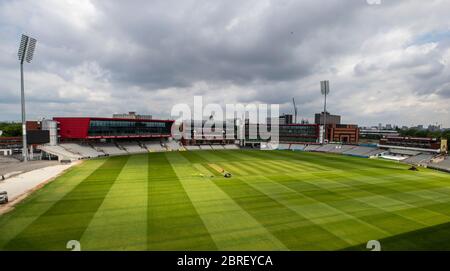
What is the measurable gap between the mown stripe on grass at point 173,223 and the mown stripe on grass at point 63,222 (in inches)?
211

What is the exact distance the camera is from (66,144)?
66.1 metres

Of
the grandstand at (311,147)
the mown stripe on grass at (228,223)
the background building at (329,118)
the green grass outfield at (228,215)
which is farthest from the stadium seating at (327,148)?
the background building at (329,118)

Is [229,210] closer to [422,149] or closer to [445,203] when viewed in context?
[445,203]

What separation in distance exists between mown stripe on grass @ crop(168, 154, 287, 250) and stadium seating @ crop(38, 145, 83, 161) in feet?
138

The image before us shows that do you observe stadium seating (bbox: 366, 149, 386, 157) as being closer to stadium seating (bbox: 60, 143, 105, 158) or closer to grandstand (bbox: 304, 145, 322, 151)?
grandstand (bbox: 304, 145, 322, 151)

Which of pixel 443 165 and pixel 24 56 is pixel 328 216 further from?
pixel 24 56

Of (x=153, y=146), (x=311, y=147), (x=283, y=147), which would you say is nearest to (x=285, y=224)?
(x=153, y=146)

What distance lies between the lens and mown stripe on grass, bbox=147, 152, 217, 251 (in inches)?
649

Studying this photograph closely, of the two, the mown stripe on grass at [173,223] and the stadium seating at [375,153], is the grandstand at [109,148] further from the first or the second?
the stadium seating at [375,153]

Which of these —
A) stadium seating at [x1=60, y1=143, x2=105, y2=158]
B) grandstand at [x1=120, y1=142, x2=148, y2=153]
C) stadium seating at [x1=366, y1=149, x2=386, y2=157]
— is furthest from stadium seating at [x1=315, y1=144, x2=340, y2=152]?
stadium seating at [x1=60, y1=143, x2=105, y2=158]

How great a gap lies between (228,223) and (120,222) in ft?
30.0

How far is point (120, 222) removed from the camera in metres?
20.2

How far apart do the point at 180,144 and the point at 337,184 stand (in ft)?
227

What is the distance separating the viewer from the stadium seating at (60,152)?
5825 cm
